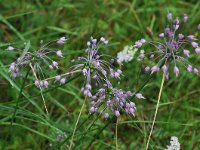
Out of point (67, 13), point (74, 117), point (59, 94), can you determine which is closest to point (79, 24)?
point (67, 13)

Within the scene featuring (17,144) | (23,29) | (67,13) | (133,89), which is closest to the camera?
(17,144)

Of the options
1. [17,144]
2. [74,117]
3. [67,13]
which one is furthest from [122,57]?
[67,13]

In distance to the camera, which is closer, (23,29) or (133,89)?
(133,89)

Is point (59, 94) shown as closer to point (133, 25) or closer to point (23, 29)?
point (23, 29)

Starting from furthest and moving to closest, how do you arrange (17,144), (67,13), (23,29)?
(67,13), (23,29), (17,144)

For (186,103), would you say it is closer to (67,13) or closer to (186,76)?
(186,76)

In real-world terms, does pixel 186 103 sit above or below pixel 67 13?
below
